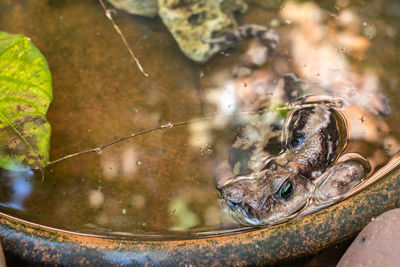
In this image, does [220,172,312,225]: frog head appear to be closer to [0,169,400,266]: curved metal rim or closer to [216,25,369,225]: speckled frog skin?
[216,25,369,225]: speckled frog skin

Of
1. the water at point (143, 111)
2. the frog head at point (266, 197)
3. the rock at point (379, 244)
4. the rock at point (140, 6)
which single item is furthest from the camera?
the rock at point (140, 6)

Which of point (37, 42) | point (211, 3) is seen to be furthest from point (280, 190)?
point (37, 42)

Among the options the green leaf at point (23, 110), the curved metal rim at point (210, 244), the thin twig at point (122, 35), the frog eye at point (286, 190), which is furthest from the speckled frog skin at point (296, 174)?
the green leaf at point (23, 110)

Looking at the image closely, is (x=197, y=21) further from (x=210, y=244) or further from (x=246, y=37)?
(x=210, y=244)

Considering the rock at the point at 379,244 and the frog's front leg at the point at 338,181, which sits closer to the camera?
the rock at the point at 379,244

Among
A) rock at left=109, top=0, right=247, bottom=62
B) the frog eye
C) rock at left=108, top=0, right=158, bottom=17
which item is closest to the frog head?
the frog eye

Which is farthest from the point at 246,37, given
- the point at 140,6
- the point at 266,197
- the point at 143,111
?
the point at 266,197

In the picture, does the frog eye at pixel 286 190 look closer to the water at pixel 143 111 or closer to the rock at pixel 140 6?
the water at pixel 143 111
